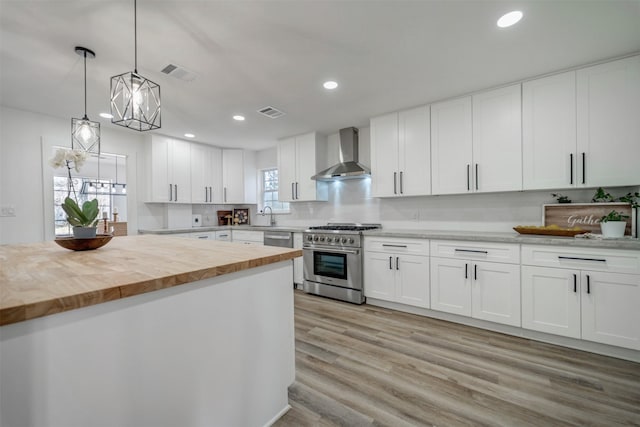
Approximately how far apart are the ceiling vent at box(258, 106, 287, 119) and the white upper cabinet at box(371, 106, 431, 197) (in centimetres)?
126

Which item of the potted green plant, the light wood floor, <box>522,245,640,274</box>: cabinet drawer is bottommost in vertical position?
the light wood floor

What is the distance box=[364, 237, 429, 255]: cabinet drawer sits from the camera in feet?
9.89

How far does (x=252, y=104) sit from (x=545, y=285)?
138 inches

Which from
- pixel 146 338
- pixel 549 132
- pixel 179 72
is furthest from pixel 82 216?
pixel 549 132

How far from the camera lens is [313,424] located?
151 centimetres

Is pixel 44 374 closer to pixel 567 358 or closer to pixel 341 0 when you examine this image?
pixel 341 0

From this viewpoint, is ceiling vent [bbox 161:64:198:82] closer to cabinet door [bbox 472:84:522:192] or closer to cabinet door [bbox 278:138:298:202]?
cabinet door [bbox 278:138:298:202]

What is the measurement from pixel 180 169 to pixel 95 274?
404 cm

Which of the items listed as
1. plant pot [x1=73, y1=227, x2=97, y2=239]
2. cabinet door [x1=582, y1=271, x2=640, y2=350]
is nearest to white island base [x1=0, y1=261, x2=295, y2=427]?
plant pot [x1=73, y1=227, x2=97, y2=239]

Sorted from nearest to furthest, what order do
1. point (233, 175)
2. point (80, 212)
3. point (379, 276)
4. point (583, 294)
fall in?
point (80, 212)
point (583, 294)
point (379, 276)
point (233, 175)

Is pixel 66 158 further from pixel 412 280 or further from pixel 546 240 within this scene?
→ pixel 546 240

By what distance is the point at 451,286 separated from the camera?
2.83 meters

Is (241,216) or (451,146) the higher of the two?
(451,146)

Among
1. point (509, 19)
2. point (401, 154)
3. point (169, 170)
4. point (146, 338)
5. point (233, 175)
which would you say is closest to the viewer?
point (146, 338)
